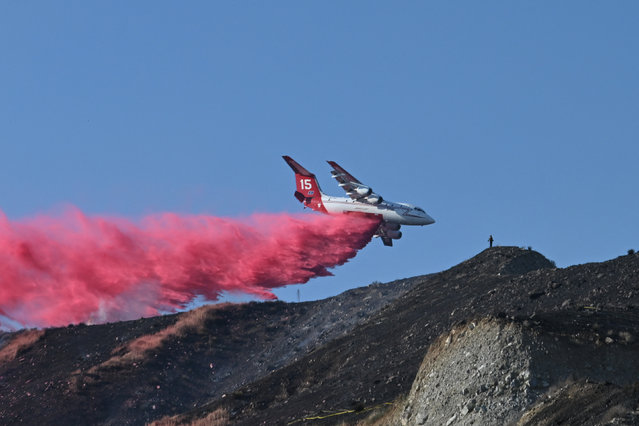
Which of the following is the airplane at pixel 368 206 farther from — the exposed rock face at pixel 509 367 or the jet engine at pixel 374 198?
the exposed rock face at pixel 509 367

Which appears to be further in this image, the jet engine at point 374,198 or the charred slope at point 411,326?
the jet engine at point 374,198

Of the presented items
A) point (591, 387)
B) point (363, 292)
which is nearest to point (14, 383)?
point (363, 292)

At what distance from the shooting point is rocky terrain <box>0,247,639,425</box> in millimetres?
26672

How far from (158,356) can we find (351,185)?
1691cm

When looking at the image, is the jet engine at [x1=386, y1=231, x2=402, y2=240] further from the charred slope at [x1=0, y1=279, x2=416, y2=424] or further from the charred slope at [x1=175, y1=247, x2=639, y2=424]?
the charred slope at [x1=175, y1=247, x2=639, y2=424]

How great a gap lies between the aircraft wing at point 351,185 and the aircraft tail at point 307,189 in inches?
112

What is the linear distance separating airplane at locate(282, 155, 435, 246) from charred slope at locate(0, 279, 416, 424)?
409cm

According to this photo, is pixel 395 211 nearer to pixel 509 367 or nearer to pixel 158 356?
pixel 158 356

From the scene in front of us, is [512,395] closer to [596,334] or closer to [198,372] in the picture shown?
[596,334]

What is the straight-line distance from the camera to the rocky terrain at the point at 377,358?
87.5ft

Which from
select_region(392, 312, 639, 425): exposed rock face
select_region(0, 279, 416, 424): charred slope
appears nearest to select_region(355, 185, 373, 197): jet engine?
select_region(0, 279, 416, 424): charred slope

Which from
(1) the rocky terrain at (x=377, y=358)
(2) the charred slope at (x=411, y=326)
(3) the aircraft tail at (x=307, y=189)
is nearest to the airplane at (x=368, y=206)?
(3) the aircraft tail at (x=307, y=189)

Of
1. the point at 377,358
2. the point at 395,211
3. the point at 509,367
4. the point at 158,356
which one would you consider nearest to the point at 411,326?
the point at 377,358

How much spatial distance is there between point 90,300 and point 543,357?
5418cm
